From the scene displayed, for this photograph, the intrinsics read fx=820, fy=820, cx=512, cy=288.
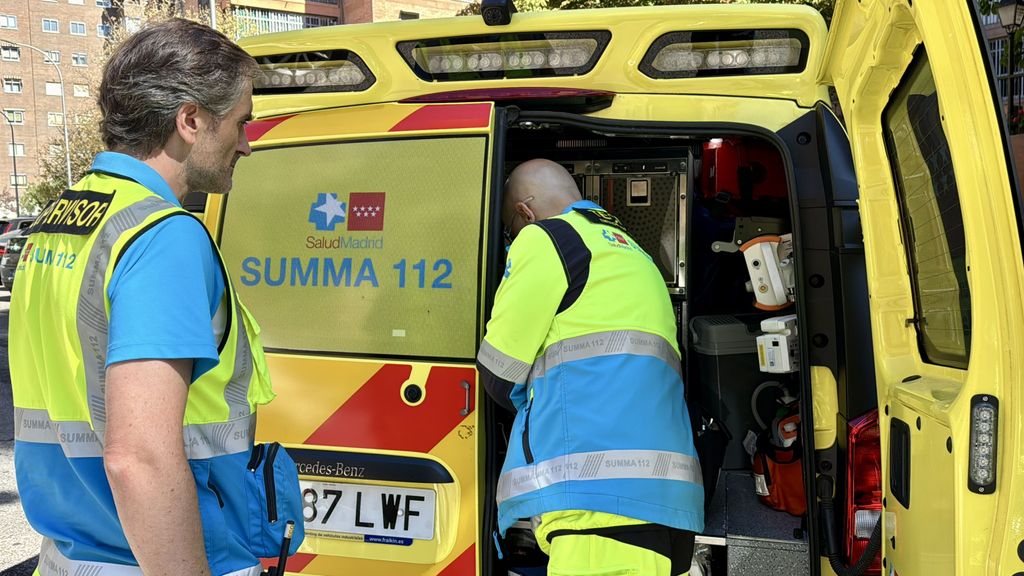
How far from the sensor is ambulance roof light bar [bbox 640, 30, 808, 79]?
2.63m

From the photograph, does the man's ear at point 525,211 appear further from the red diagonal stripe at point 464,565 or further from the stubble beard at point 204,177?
the stubble beard at point 204,177

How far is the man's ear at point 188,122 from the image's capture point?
1470 mm

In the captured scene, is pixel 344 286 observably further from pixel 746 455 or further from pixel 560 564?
pixel 746 455

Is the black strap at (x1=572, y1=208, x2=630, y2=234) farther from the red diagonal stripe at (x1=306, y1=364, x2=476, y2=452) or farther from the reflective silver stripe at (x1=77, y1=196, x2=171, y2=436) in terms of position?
the reflective silver stripe at (x1=77, y1=196, x2=171, y2=436)

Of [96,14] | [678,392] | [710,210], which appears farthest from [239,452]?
[96,14]

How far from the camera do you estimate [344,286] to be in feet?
8.46

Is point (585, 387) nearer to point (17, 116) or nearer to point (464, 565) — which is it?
point (464, 565)

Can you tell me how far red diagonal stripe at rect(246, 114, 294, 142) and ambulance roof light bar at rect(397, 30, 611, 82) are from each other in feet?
1.63

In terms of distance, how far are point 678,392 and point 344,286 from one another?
107 centimetres

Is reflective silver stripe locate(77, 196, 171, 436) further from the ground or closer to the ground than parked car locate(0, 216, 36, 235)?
closer to the ground

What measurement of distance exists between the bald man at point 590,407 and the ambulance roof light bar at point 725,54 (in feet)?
2.37

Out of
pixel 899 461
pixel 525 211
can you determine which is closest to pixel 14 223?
pixel 525 211

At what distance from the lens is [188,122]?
4.90ft

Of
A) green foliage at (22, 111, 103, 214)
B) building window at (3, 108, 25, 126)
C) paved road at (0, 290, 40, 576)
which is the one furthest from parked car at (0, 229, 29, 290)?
building window at (3, 108, 25, 126)
